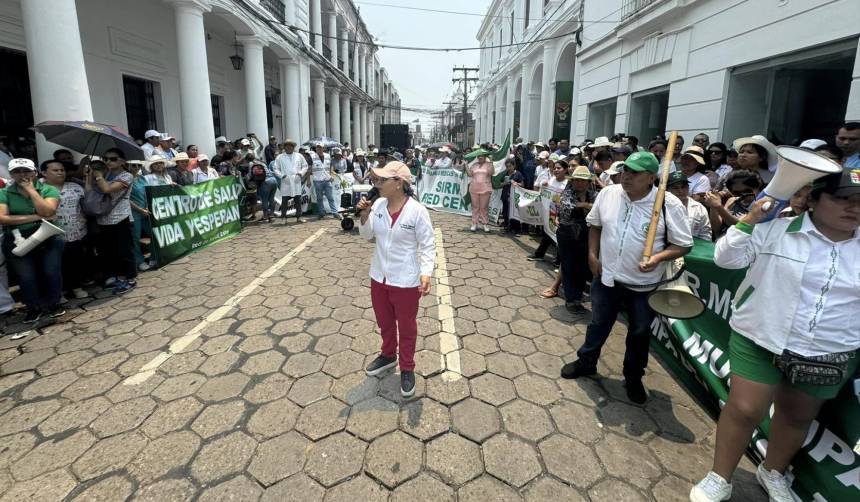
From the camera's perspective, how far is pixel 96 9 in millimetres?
9203

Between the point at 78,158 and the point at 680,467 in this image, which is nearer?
the point at 680,467

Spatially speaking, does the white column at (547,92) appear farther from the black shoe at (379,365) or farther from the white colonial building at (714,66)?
the black shoe at (379,365)

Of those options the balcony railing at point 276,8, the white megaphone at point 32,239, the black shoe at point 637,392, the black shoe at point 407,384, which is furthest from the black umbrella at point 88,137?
the balcony railing at point 276,8

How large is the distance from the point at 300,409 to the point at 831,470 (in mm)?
3113

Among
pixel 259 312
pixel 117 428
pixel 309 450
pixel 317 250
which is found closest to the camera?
pixel 309 450

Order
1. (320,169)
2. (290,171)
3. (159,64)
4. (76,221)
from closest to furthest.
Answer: (76,221), (290,171), (320,169), (159,64)

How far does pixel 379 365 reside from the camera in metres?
3.47

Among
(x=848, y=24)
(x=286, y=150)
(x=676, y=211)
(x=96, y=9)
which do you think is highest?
(x=96, y=9)

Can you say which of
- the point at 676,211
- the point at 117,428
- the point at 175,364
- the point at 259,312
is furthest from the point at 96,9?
the point at 676,211

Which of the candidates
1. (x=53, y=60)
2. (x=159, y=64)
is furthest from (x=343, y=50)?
(x=53, y=60)

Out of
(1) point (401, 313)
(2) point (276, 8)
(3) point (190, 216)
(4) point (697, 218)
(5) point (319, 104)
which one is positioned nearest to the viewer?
(1) point (401, 313)

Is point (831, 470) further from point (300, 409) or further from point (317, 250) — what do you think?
point (317, 250)

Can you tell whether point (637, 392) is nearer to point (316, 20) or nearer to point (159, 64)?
point (159, 64)

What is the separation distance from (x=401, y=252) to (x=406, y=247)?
5 centimetres
